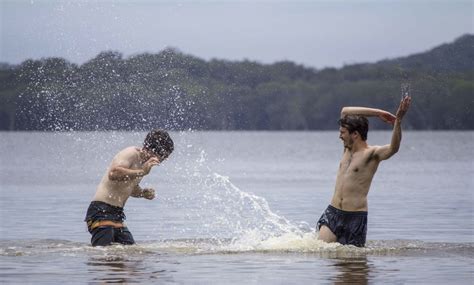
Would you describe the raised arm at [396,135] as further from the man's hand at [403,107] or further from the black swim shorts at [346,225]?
the black swim shorts at [346,225]

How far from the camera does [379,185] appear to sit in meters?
39.9

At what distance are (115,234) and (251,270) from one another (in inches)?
103

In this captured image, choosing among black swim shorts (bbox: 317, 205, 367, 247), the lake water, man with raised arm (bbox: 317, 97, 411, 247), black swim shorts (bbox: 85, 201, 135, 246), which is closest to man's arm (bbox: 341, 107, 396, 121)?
man with raised arm (bbox: 317, 97, 411, 247)

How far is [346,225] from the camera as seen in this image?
56.1 feet

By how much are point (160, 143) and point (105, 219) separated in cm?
122

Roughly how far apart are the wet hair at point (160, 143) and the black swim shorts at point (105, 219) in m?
0.90

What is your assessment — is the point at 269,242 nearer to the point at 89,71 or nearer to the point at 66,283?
the point at 66,283

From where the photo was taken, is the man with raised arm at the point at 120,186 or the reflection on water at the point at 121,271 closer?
the reflection on water at the point at 121,271

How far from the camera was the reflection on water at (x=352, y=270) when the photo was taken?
1468 cm

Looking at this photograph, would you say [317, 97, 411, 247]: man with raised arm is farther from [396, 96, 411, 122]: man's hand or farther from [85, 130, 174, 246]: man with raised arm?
[85, 130, 174, 246]: man with raised arm

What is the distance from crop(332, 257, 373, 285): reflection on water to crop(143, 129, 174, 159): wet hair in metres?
2.60

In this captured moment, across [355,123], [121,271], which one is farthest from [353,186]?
[121,271]

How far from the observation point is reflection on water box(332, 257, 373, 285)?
578 inches

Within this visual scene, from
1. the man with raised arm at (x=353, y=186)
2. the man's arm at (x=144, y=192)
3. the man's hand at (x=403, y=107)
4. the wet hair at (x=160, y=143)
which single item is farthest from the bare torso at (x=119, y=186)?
the man's hand at (x=403, y=107)
